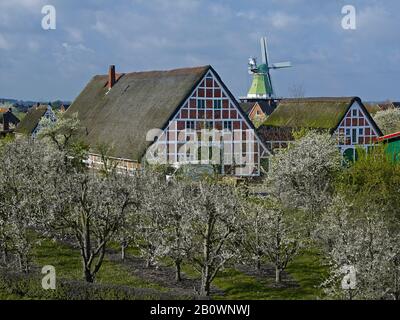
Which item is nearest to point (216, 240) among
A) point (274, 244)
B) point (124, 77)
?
point (274, 244)

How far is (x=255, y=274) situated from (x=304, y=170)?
285 inches

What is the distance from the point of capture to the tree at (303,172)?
25.3 m

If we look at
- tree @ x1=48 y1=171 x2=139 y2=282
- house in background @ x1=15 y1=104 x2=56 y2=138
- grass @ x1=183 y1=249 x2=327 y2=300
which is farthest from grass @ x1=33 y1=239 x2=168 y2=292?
house in background @ x1=15 y1=104 x2=56 y2=138

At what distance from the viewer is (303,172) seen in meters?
26.4

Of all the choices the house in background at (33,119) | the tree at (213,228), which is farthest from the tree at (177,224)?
the house in background at (33,119)

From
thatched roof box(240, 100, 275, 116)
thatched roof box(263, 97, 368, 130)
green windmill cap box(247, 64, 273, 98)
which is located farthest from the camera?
green windmill cap box(247, 64, 273, 98)

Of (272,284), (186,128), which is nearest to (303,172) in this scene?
(272,284)

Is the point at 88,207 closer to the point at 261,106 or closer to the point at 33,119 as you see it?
the point at 33,119

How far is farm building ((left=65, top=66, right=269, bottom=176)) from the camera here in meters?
38.3

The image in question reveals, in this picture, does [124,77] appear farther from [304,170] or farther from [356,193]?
[356,193]

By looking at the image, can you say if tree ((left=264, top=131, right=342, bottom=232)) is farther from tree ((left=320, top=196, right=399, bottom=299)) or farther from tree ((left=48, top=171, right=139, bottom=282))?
tree ((left=320, top=196, right=399, bottom=299))

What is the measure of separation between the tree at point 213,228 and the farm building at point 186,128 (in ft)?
58.2
